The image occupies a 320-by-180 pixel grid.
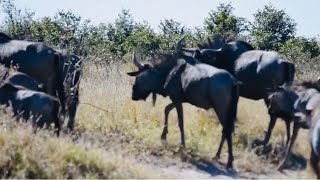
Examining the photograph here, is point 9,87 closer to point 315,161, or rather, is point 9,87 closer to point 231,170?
point 231,170

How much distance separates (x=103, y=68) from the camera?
21.5 metres

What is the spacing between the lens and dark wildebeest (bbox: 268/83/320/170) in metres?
10.6

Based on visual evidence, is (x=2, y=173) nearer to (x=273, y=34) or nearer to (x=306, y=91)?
(x=306, y=91)

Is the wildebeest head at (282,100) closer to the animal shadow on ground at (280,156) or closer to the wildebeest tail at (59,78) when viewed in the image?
the animal shadow on ground at (280,156)

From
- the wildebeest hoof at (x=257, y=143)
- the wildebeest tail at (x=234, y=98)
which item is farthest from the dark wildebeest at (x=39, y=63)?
the wildebeest hoof at (x=257, y=143)

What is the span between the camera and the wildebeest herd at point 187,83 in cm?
1023

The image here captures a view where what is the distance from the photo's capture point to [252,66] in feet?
42.7

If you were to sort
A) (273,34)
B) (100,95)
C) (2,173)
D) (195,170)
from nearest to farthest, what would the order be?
(2,173)
(195,170)
(100,95)
(273,34)

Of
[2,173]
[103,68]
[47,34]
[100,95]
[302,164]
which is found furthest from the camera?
[47,34]

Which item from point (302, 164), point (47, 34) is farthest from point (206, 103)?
point (47, 34)

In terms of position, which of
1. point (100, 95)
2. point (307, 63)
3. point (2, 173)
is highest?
point (307, 63)

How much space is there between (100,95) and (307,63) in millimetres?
15009

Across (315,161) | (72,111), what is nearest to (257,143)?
(315,161)

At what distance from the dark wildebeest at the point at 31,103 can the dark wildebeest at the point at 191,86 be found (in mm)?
2611
